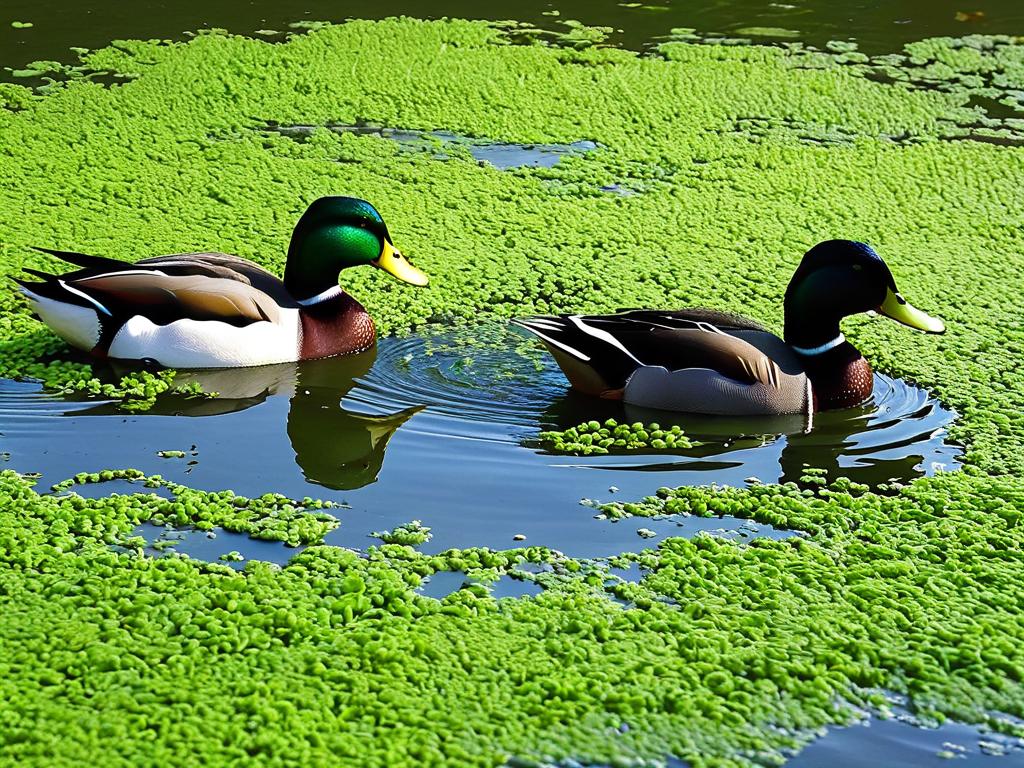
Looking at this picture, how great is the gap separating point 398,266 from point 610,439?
1.67 m

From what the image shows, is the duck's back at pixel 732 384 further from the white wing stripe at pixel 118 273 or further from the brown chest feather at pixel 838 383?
the white wing stripe at pixel 118 273

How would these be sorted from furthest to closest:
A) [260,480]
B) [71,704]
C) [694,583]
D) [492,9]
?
1. [492,9]
2. [260,480]
3. [694,583]
4. [71,704]

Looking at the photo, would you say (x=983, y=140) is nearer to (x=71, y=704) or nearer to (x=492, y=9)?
(x=492, y=9)

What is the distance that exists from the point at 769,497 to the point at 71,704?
2.44m

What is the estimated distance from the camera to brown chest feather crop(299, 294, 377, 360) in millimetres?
6113

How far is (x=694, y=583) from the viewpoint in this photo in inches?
163

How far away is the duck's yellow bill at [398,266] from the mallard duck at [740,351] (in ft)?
2.87

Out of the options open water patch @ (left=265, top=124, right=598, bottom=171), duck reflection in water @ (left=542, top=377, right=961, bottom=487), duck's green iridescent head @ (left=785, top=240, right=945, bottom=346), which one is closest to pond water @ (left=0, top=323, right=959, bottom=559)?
duck reflection in water @ (left=542, top=377, right=961, bottom=487)

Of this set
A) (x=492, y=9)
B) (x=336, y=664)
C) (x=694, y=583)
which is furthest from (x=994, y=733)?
(x=492, y=9)

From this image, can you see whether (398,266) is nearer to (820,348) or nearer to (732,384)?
(732,384)

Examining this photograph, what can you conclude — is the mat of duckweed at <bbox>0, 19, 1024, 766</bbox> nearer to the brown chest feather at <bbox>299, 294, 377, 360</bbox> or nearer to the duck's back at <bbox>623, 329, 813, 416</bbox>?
the brown chest feather at <bbox>299, 294, 377, 360</bbox>

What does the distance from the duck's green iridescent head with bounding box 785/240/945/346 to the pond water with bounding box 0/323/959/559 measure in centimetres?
38

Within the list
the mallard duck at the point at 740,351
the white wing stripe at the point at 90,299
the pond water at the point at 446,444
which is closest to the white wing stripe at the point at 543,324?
the mallard duck at the point at 740,351

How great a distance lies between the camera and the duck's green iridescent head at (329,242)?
626 centimetres
